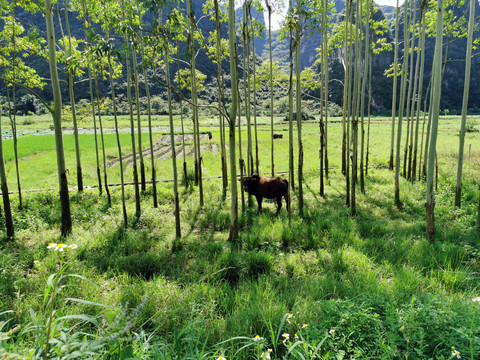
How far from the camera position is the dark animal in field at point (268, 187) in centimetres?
888

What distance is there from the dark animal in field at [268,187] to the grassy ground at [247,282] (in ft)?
2.04

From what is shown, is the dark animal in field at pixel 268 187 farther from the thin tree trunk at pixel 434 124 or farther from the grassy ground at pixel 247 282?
the thin tree trunk at pixel 434 124

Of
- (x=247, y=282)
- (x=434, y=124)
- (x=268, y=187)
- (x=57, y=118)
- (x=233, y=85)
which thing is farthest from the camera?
(x=268, y=187)

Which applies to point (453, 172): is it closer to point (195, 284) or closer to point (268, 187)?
point (268, 187)

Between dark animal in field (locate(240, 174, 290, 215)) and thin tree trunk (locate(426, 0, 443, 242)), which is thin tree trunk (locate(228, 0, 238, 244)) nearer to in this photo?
dark animal in field (locate(240, 174, 290, 215))

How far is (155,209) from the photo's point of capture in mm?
9453

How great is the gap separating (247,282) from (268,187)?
4322 mm

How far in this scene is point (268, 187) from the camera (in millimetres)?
8961

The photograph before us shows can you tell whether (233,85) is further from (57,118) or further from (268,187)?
(57,118)

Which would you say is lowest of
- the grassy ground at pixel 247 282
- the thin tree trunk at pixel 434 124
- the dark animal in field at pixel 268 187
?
the grassy ground at pixel 247 282

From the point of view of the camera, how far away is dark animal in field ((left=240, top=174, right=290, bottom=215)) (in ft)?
29.1

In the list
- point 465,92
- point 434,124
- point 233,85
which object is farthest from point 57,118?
point 465,92

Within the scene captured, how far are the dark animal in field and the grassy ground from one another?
62 cm

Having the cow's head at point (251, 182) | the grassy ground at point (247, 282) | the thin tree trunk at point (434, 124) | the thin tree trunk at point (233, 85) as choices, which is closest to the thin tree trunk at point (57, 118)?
the grassy ground at point (247, 282)
